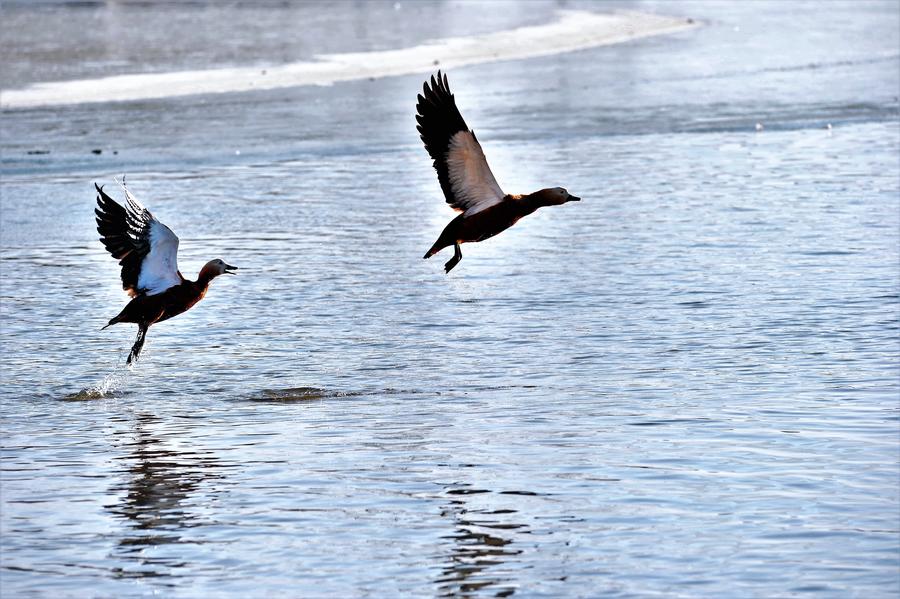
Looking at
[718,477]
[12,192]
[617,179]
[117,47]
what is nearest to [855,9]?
[117,47]

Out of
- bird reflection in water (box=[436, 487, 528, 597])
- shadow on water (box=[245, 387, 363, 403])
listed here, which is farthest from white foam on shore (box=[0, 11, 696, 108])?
bird reflection in water (box=[436, 487, 528, 597])

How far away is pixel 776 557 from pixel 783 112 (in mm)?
16491

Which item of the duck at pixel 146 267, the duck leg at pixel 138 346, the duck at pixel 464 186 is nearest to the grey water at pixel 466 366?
the duck leg at pixel 138 346

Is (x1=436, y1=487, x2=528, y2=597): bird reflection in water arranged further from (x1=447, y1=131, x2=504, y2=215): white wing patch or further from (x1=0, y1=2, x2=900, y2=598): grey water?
(x1=447, y1=131, x2=504, y2=215): white wing patch

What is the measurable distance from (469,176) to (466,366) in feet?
3.79

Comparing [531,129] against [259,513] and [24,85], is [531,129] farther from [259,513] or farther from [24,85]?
[259,513]

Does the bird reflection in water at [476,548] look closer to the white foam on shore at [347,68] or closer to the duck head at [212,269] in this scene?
the duck head at [212,269]

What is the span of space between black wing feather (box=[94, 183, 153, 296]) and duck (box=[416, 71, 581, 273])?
177 centimetres

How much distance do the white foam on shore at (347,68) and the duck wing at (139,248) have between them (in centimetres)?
1448

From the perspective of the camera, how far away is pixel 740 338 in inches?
436

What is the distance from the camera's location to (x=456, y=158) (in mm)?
10594

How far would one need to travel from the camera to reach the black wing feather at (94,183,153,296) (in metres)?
10.7

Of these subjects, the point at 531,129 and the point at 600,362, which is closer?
the point at 600,362

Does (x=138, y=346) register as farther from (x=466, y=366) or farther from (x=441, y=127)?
(x=441, y=127)
